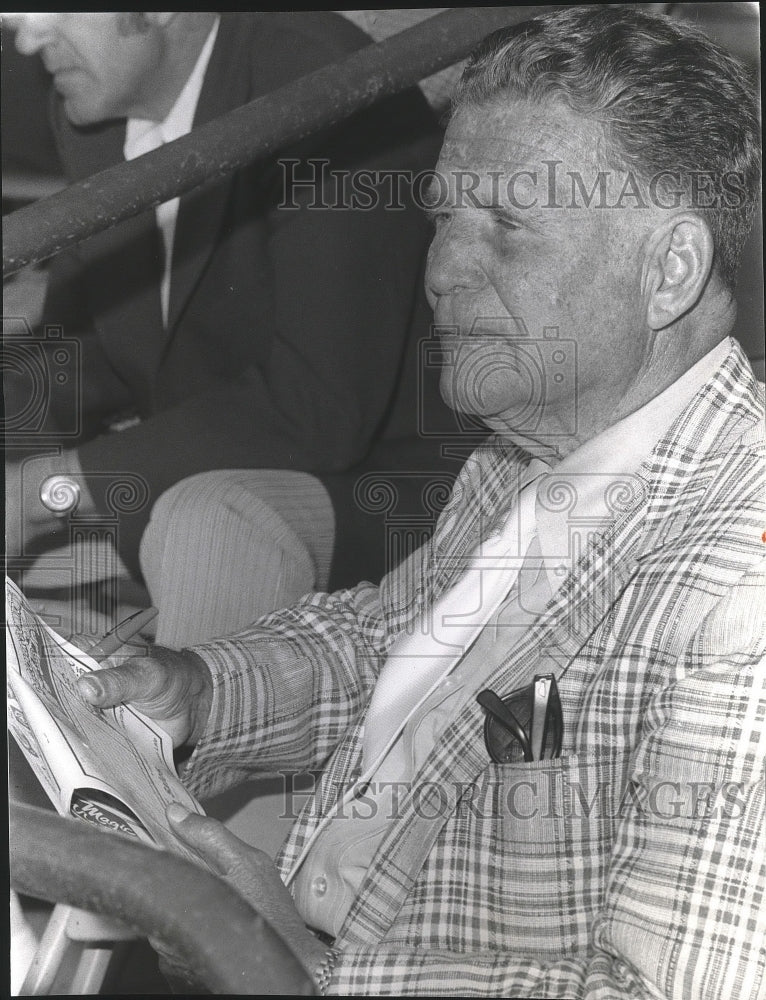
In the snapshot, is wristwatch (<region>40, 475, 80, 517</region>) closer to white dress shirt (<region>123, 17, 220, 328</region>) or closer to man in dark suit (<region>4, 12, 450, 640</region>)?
man in dark suit (<region>4, 12, 450, 640</region>)

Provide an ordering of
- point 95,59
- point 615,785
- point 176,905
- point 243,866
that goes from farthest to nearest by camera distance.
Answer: point 95,59 < point 243,866 < point 615,785 < point 176,905

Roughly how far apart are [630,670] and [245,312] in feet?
2.28

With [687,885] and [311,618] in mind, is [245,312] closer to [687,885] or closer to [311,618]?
[311,618]

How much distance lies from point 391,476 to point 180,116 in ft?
1.88

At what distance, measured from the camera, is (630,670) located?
50.9 inches

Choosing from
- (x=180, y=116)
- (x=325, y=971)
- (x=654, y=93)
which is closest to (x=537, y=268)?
(x=654, y=93)

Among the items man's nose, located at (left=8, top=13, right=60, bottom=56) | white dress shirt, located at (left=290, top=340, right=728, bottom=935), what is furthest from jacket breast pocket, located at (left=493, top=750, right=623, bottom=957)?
man's nose, located at (left=8, top=13, right=60, bottom=56)

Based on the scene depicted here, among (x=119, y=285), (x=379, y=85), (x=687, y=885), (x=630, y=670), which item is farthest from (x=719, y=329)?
(x=119, y=285)

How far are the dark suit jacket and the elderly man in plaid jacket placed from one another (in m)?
0.09

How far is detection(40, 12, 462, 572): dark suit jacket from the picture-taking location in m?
1.47

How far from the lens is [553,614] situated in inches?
54.1

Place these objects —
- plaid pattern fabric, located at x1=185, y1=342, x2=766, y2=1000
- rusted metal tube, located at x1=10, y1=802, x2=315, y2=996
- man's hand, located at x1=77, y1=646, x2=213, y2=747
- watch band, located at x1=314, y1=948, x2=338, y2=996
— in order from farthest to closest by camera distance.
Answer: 1. man's hand, located at x1=77, y1=646, x2=213, y2=747
2. watch band, located at x1=314, y1=948, x2=338, y2=996
3. plaid pattern fabric, located at x1=185, y1=342, x2=766, y2=1000
4. rusted metal tube, located at x1=10, y1=802, x2=315, y2=996

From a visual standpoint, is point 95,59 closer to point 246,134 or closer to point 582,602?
point 246,134

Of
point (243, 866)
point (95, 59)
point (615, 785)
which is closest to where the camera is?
point (615, 785)
